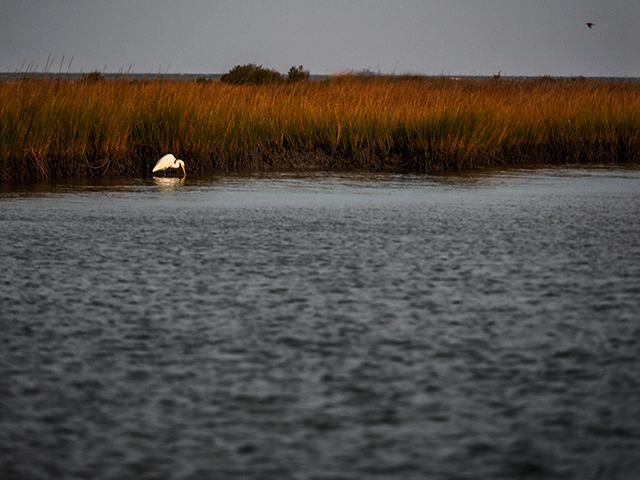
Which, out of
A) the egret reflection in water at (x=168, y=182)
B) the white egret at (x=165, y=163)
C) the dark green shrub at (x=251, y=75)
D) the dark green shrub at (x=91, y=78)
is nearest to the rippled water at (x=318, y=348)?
the egret reflection in water at (x=168, y=182)

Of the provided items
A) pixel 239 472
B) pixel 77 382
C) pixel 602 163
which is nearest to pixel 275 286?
pixel 77 382

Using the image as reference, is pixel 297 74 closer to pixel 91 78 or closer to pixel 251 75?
pixel 251 75

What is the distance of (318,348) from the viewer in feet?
13.8

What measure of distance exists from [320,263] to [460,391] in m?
2.80

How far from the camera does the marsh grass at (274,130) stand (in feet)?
40.1

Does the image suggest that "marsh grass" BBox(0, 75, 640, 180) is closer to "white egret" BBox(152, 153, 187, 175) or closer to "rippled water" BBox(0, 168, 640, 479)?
"white egret" BBox(152, 153, 187, 175)

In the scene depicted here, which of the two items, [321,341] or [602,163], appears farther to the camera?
[602,163]

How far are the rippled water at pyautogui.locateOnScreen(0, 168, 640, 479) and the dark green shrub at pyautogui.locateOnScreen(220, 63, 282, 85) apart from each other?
20.4 metres

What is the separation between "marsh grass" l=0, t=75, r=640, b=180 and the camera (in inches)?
482

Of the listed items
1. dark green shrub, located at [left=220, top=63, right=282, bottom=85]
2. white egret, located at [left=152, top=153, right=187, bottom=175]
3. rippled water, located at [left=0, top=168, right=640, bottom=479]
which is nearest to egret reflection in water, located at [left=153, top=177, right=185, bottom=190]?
white egret, located at [left=152, top=153, right=187, bottom=175]

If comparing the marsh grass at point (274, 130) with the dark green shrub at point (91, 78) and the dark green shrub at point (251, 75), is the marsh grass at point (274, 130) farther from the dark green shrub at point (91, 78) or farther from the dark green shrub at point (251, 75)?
the dark green shrub at point (251, 75)

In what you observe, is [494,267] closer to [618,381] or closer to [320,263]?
[320,263]

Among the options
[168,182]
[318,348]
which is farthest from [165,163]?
[318,348]

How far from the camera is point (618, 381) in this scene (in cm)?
379
